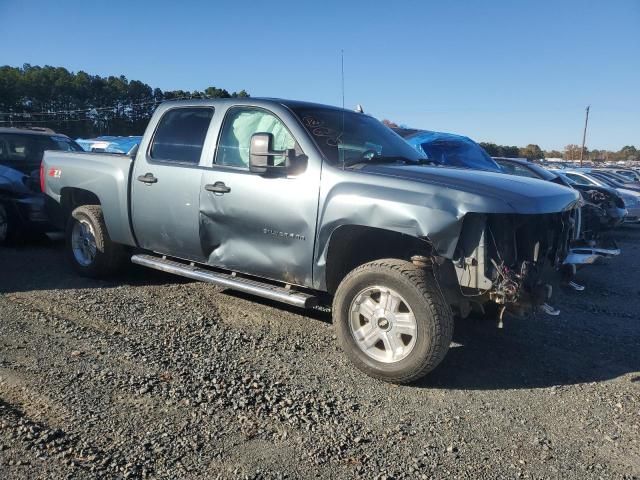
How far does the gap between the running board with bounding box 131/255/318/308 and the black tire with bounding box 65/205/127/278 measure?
1.89 feet

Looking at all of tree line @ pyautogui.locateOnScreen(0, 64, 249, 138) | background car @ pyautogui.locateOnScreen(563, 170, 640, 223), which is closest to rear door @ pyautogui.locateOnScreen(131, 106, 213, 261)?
background car @ pyautogui.locateOnScreen(563, 170, 640, 223)

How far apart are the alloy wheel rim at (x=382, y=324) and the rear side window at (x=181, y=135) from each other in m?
2.10

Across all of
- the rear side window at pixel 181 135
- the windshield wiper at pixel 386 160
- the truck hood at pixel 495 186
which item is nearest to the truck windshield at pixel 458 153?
the windshield wiper at pixel 386 160

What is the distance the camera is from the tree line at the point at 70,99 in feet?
104

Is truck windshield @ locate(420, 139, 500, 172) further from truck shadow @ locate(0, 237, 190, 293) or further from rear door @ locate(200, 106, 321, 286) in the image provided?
rear door @ locate(200, 106, 321, 286)

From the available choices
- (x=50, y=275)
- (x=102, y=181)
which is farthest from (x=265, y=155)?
(x=50, y=275)

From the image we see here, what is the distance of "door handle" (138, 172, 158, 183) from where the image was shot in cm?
527

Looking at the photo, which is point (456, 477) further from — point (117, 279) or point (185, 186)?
point (117, 279)

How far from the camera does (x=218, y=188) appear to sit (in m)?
4.70

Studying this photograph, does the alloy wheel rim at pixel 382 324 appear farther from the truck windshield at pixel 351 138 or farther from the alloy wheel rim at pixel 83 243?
the alloy wheel rim at pixel 83 243

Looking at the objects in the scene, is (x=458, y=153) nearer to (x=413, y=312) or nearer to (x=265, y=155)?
(x=265, y=155)

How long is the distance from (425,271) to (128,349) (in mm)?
2244

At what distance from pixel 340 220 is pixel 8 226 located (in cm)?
594

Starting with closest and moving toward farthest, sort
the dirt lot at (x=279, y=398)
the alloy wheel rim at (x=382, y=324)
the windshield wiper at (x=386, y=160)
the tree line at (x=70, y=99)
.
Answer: the dirt lot at (x=279, y=398), the alloy wheel rim at (x=382, y=324), the windshield wiper at (x=386, y=160), the tree line at (x=70, y=99)
